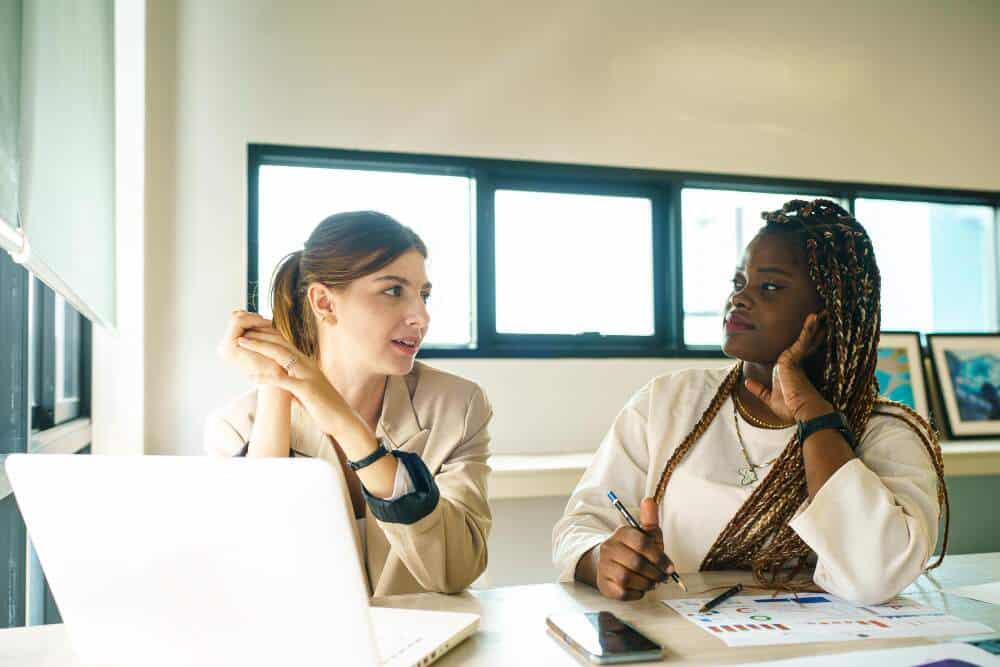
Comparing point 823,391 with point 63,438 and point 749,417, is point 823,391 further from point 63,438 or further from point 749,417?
point 63,438

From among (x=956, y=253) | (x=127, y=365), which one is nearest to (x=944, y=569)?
(x=127, y=365)

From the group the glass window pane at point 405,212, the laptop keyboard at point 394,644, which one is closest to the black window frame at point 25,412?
the laptop keyboard at point 394,644

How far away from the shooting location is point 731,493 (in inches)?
57.7

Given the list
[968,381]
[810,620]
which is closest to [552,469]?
[810,620]

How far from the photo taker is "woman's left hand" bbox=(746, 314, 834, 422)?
1.37 metres

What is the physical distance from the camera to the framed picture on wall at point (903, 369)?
11.1ft

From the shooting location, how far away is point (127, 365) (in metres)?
2.53

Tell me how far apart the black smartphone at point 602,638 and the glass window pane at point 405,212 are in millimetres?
2048

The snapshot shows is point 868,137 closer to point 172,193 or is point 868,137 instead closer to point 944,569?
point 944,569

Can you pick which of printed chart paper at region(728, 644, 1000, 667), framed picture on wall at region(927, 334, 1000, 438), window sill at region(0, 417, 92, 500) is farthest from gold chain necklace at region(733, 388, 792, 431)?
framed picture on wall at region(927, 334, 1000, 438)

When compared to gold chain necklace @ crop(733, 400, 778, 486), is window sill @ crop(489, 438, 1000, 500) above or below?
below

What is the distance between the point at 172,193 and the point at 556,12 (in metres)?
1.63

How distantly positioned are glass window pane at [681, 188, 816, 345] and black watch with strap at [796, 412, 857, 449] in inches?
80.6

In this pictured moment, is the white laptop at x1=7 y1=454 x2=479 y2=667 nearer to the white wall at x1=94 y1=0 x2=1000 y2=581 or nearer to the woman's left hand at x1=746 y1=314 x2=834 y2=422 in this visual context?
the woman's left hand at x1=746 y1=314 x2=834 y2=422
